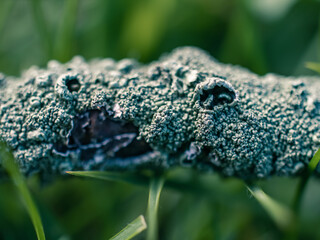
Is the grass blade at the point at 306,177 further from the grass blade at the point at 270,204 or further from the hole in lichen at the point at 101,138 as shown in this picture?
the hole in lichen at the point at 101,138

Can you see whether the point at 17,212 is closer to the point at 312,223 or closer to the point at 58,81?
the point at 58,81

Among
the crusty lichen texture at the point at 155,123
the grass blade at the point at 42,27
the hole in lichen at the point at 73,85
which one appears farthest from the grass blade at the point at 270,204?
the grass blade at the point at 42,27

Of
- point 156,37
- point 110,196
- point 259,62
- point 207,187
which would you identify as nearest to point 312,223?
point 207,187

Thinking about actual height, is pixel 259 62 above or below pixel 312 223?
above

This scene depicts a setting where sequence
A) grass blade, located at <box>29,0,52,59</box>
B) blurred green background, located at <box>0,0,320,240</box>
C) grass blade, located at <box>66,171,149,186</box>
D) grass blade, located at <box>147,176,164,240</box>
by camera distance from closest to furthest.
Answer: grass blade, located at <box>147,176,164,240</box>, grass blade, located at <box>66,171,149,186</box>, blurred green background, located at <box>0,0,320,240</box>, grass blade, located at <box>29,0,52,59</box>

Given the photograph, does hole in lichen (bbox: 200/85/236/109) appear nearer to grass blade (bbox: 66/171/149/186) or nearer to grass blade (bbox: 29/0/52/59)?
grass blade (bbox: 66/171/149/186)

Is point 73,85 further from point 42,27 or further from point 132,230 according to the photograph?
point 42,27

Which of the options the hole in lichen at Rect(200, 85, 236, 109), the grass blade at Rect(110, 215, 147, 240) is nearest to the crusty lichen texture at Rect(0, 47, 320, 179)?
the hole in lichen at Rect(200, 85, 236, 109)
